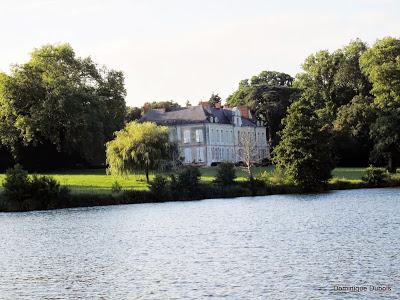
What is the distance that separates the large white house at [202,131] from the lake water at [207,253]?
51.8 metres

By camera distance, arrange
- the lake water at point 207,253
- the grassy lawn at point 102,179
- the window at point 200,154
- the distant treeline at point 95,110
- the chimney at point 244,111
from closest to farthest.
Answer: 1. the lake water at point 207,253
2. the grassy lawn at point 102,179
3. the distant treeline at point 95,110
4. the window at point 200,154
5. the chimney at point 244,111

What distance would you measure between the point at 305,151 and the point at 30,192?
2368cm

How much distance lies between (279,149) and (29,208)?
22.8 metres

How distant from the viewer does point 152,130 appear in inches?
2603

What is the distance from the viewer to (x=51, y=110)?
78.2 metres

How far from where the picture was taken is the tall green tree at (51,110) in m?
78.2

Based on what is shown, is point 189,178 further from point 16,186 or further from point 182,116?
point 182,116

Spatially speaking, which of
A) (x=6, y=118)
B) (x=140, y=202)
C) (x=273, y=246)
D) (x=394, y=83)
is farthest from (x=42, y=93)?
(x=273, y=246)

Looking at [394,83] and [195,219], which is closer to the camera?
[195,219]

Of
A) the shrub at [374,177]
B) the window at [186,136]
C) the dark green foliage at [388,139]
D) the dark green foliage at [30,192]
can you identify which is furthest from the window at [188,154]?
the dark green foliage at [30,192]

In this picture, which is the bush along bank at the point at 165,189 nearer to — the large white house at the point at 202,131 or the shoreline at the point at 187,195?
the shoreline at the point at 187,195

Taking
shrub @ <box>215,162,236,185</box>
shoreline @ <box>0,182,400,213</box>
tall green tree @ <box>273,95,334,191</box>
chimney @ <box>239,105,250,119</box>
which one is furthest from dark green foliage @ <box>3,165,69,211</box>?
chimney @ <box>239,105,250,119</box>

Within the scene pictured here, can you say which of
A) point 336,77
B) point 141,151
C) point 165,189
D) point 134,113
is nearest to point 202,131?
point 336,77

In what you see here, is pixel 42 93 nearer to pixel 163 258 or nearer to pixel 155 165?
pixel 155 165
